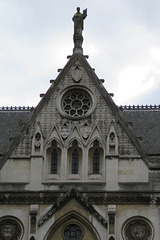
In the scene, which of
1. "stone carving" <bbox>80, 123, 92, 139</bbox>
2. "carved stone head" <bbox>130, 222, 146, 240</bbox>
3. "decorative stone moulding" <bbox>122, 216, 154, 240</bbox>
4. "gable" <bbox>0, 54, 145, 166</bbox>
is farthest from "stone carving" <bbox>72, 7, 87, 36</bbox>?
"carved stone head" <bbox>130, 222, 146, 240</bbox>

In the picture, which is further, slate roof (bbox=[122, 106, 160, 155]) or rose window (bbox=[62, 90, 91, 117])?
slate roof (bbox=[122, 106, 160, 155])

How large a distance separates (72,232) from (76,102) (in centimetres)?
784

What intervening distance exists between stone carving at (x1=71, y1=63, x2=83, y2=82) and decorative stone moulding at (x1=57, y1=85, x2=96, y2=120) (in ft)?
1.67

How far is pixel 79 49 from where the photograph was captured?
39594 millimetres

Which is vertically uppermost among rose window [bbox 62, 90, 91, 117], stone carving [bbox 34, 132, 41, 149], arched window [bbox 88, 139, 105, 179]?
rose window [bbox 62, 90, 91, 117]

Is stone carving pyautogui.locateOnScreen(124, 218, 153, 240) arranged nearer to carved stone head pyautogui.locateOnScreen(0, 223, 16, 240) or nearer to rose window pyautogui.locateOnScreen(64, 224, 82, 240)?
rose window pyautogui.locateOnScreen(64, 224, 82, 240)

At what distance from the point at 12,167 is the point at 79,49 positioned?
880 cm

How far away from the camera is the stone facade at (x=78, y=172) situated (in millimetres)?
34062

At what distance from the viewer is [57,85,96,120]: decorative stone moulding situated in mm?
37156

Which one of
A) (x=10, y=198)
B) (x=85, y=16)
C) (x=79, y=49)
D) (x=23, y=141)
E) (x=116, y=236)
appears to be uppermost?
(x=85, y=16)

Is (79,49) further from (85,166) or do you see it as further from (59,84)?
(85,166)

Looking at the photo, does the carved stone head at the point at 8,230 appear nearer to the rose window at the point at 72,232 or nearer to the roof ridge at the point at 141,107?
the rose window at the point at 72,232

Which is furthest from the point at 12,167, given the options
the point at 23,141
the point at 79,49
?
the point at 79,49

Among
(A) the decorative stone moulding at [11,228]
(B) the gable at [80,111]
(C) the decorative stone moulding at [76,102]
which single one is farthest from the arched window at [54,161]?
(A) the decorative stone moulding at [11,228]
